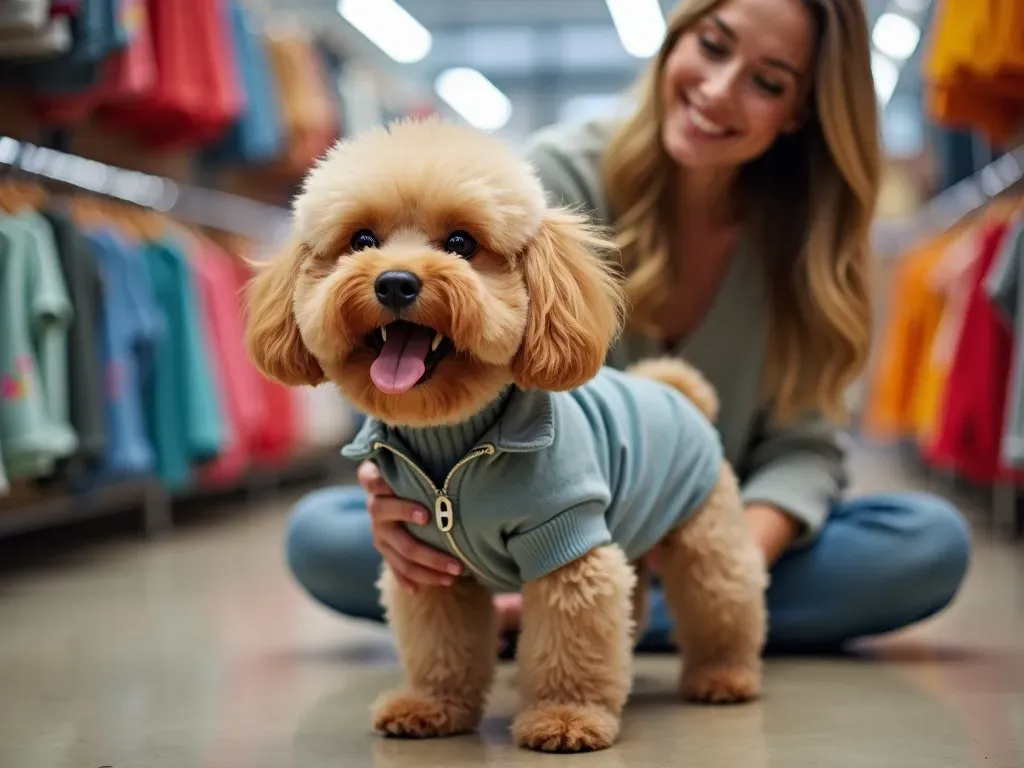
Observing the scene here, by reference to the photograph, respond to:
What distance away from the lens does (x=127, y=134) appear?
4457mm

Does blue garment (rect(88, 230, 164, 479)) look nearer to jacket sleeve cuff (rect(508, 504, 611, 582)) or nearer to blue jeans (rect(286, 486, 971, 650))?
blue jeans (rect(286, 486, 971, 650))

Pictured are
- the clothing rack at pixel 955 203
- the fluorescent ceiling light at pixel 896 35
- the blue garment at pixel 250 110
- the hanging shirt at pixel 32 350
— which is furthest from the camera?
the fluorescent ceiling light at pixel 896 35

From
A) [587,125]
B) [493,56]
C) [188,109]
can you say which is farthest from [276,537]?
[493,56]

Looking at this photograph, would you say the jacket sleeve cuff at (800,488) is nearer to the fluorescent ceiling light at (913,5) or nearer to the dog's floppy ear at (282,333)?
the dog's floppy ear at (282,333)

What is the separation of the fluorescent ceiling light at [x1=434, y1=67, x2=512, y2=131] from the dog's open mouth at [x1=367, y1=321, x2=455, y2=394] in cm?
960

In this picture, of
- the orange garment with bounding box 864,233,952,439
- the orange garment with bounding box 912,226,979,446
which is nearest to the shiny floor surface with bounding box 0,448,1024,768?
the orange garment with bounding box 912,226,979,446

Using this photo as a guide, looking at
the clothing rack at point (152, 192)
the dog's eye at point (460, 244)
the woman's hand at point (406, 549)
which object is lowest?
the woman's hand at point (406, 549)

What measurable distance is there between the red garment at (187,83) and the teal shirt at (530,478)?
3039 mm

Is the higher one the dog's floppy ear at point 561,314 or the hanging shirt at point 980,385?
the dog's floppy ear at point 561,314

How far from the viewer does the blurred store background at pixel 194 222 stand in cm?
315

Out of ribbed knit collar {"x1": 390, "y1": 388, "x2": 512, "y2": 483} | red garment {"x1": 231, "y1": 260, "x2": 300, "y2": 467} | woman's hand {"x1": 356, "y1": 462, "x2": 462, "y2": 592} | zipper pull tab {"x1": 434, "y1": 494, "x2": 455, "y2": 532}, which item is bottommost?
red garment {"x1": 231, "y1": 260, "x2": 300, "y2": 467}

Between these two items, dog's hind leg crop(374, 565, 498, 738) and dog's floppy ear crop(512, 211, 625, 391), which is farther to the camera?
dog's hind leg crop(374, 565, 498, 738)

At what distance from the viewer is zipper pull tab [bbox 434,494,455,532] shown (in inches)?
54.6

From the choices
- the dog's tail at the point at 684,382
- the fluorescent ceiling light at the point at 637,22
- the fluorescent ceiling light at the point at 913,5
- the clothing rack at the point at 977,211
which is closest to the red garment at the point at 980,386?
the clothing rack at the point at 977,211
